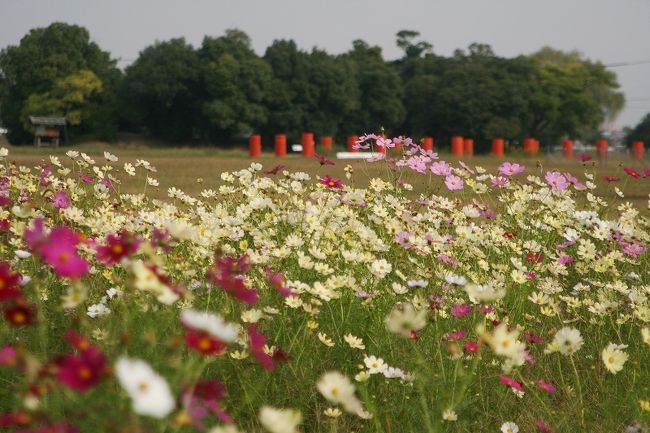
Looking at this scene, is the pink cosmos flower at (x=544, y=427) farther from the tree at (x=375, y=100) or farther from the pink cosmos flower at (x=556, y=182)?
the tree at (x=375, y=100)

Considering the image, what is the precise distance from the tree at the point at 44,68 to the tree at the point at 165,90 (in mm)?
2214

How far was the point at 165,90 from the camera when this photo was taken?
3997 centimetres

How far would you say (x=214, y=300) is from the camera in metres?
2.91

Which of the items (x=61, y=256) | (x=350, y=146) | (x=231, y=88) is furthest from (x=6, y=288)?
(x=231, y=88)

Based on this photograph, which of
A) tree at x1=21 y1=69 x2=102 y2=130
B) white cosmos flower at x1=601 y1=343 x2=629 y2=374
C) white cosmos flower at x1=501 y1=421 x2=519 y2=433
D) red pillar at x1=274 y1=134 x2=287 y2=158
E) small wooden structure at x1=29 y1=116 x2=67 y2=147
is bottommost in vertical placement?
white cosmos flower at x1=501 y1=421 x2=519 y2=433

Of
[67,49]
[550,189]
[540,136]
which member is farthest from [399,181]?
[540,136]

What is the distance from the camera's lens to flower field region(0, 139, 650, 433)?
4.56 feet

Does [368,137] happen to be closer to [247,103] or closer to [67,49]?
[247,103]

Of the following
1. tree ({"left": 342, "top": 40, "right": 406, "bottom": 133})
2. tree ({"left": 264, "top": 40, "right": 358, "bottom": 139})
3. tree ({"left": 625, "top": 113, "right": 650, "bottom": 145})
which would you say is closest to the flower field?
tree ({"left": 264, "top": 40, "right": 358, "bottom": 139})

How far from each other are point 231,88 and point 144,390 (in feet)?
131

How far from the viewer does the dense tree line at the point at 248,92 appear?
40.8 m

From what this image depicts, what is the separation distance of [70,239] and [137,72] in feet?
136

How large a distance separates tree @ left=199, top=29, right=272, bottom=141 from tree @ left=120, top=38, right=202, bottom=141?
793 millimetres

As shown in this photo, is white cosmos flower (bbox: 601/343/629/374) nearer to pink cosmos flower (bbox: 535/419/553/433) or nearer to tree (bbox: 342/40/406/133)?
pink cosmos flower (bbox: 535/419/553/433)
